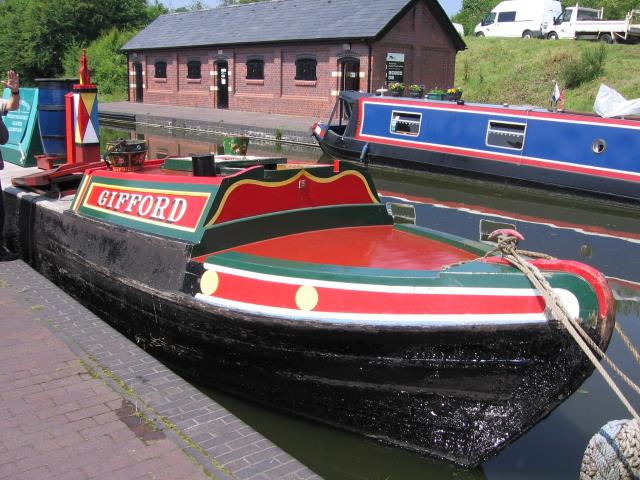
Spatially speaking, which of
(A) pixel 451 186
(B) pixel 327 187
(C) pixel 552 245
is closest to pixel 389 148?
(A) pixel 451 186

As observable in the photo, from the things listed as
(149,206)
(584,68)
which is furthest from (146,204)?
(584,68)

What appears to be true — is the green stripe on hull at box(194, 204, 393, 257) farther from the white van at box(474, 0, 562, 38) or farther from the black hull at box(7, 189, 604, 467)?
the white van at box(474, 0, 562, 38)

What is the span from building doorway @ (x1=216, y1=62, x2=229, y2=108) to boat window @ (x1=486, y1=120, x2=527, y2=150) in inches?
685

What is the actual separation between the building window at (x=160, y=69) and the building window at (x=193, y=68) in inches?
79.7

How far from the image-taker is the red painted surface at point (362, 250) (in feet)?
16.5

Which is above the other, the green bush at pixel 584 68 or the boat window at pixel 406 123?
the green bush at pixel 584 68

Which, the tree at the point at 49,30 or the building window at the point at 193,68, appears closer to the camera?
the building window at the point at 193,68

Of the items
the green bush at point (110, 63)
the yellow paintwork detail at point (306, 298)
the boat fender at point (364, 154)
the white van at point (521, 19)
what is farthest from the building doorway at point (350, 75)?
the yellow paintwork detail at point (306, 298)

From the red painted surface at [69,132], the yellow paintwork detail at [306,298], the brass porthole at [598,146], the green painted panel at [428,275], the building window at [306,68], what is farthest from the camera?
the building window at [306,68]

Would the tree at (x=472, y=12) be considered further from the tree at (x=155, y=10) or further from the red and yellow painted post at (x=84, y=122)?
the red and yellow painted post at (x=84, y=122)

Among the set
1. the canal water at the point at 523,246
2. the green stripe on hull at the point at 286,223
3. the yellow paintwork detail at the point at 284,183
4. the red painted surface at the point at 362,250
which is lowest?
the canal water at the point at 523,246

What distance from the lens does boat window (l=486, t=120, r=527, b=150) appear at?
15.1 meters

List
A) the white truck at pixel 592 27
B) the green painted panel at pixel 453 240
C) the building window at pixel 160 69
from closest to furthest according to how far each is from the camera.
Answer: the green painted panel at pixel 453 240, the white truck at pixel 592 27, the building window at pixel 160 69

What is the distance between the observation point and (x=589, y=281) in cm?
406
